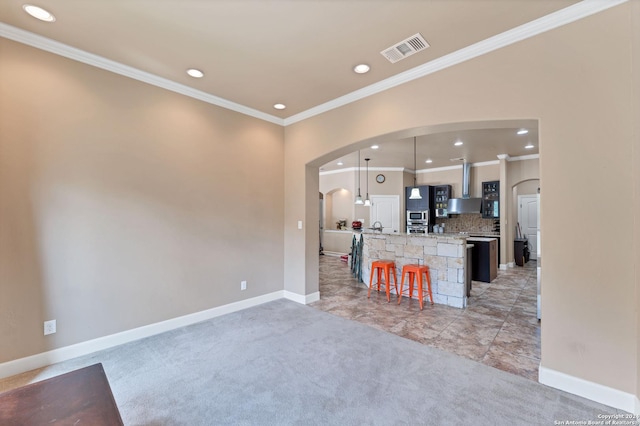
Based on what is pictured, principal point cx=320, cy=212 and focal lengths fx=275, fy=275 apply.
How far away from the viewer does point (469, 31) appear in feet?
7.77

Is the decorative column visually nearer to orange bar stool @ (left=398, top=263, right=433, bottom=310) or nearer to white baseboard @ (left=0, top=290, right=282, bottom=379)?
A: orange bar stool @ (left=398, top=263, right=433, bottom=310)

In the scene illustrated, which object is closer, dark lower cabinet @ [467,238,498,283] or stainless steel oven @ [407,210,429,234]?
dark lower cabinet @ [467,238,498,283]

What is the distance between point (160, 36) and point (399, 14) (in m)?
2.08

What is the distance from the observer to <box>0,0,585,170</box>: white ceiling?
6.91ft

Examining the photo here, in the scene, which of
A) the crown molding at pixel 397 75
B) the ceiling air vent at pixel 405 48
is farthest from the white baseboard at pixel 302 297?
the ceiling air vent at pixel 405 48

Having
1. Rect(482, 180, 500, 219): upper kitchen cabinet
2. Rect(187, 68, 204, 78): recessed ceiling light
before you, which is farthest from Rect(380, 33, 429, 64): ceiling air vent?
Rect(482, 180, 500, 219): upper kitchen cabinet

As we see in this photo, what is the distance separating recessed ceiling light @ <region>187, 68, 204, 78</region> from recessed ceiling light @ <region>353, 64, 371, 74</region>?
1721 mm

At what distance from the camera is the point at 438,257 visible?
4.41m

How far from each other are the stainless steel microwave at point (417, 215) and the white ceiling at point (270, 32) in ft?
19.8

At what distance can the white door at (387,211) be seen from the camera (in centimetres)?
900

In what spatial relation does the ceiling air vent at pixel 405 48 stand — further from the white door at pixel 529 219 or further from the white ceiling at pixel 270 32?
the white door at pixel 529 219

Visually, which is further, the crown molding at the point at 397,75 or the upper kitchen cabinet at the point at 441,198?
the upper kitchen cabinet at the point at 441,198

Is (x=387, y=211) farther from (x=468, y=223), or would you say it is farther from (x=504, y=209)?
(x=504, y=209)

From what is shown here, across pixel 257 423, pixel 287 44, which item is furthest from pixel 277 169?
pixel 257 423
